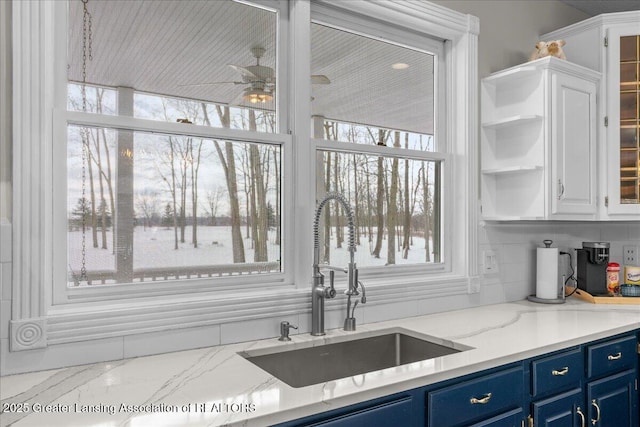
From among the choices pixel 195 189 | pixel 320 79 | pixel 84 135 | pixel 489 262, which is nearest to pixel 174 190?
pixel 195 189

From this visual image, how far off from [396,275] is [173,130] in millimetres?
1241

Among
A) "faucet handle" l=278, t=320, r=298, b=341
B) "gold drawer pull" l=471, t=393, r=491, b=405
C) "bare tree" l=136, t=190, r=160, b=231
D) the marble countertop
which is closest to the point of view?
the marble countertop

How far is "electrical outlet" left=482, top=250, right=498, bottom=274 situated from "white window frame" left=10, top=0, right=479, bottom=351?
3.9 inches

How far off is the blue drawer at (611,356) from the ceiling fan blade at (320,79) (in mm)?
1576

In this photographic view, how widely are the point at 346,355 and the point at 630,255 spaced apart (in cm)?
235

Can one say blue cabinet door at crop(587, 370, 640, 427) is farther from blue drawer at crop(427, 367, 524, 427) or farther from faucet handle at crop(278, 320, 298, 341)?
faucet handle at crop(278, 320, 298, 341)

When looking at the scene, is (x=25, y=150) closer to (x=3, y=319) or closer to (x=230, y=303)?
(x=3, y=319)

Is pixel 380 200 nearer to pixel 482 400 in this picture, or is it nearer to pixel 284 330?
pixel 284 330

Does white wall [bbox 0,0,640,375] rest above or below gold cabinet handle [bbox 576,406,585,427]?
above

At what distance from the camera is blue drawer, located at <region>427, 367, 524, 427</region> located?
148 centimetres

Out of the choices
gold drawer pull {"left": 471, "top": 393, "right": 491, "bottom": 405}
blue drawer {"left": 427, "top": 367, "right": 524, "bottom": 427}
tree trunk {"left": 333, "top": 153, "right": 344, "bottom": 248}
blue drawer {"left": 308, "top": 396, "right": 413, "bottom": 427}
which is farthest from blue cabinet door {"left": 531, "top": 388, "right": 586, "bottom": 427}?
tree trunk {"left": 333, "top": 153, "right": 344, "bottom": 248}

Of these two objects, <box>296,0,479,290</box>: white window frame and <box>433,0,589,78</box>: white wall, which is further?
<box>433,0,589,78</box>: white wall

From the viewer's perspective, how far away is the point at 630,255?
3166 millimetres

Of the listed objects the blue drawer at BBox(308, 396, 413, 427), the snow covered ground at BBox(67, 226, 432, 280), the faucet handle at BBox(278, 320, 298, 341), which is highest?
the snow covered ground at BBox(67, 226, 432, 280)
